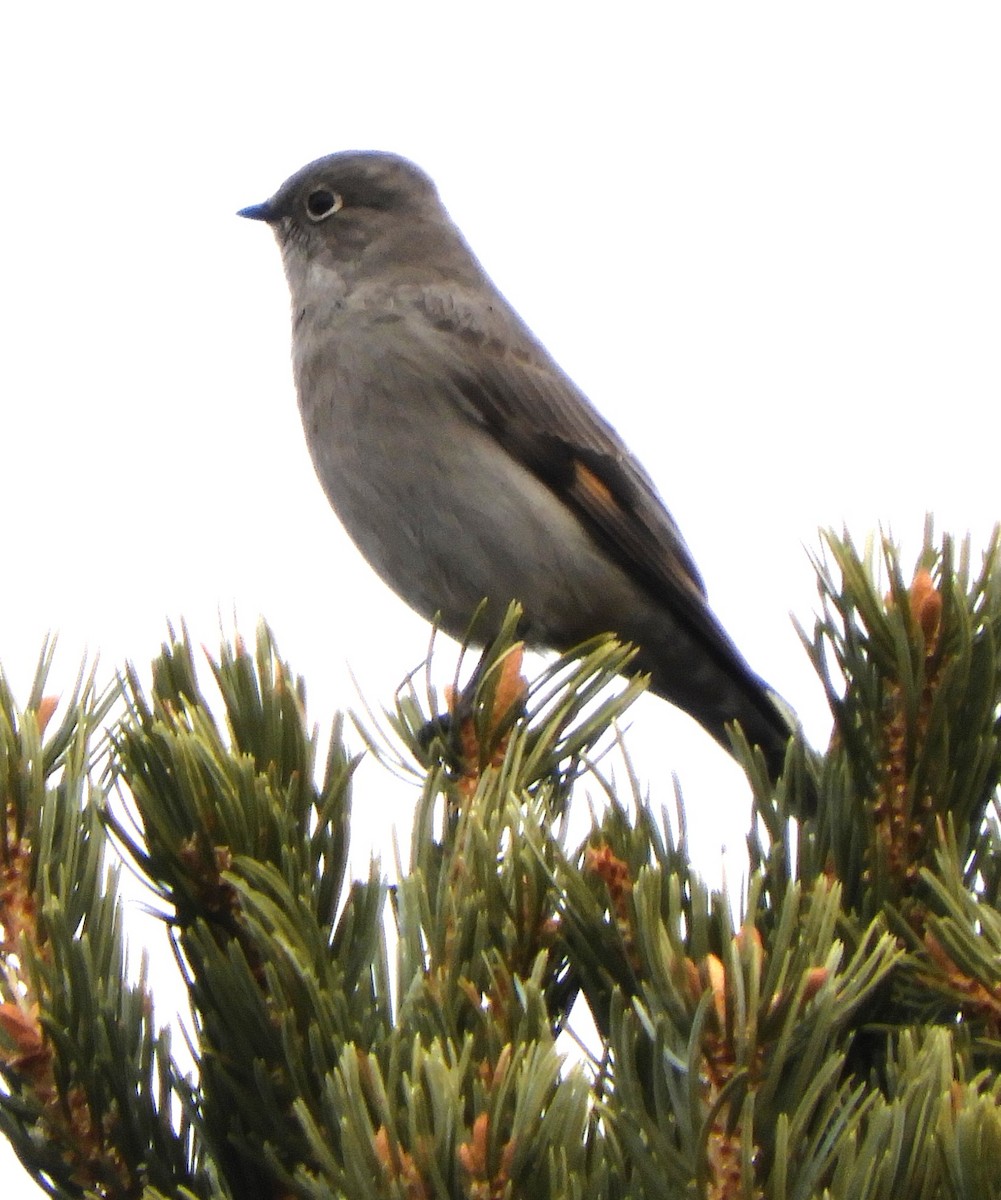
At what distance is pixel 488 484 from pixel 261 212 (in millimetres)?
2162

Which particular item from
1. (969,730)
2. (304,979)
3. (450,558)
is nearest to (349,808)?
(304,979)

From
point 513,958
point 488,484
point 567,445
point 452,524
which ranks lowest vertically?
point 513,958

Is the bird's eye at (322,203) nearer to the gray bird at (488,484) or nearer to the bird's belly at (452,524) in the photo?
the gray bird at (488,484)

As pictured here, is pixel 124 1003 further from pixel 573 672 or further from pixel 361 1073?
pixel 573 672

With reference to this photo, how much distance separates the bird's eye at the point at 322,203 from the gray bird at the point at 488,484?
1.61 ft

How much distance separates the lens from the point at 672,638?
525cm

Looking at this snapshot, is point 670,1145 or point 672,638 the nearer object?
point 670,1145

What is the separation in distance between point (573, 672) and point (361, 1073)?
112 cm

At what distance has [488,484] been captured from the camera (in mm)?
5008

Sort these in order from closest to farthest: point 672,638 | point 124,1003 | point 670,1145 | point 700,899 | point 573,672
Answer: point 670,1145 → point 700,899 → point 124,1003 → point 573,672 → point 672,638

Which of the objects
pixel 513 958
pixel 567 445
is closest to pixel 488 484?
pixel 567 445

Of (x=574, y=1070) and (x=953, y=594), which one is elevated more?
(x=953, y=594)

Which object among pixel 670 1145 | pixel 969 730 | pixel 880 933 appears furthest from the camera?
pixel 969 730

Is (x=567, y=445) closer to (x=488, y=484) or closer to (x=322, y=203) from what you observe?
(x=488, y=484)
